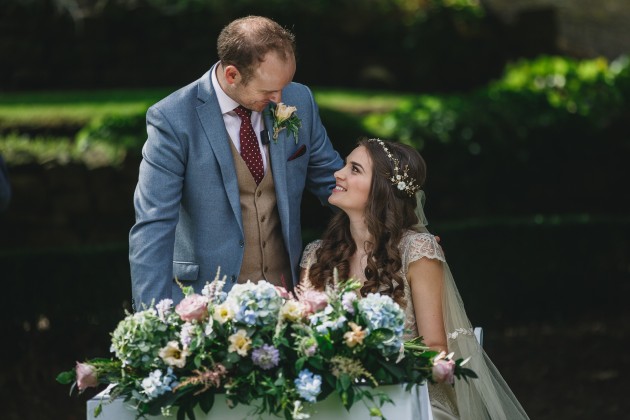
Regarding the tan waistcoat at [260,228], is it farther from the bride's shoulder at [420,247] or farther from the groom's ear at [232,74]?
the bride's shoulder at [420,247]

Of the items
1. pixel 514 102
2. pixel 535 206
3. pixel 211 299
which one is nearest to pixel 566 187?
pixel 535 206

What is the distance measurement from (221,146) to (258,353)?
1.12 meters

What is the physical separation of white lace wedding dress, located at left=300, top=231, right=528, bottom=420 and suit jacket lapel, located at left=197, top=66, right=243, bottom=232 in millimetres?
700

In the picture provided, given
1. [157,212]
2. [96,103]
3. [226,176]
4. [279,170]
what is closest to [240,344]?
[157,212]

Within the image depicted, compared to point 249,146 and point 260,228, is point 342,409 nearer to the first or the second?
point 260,228

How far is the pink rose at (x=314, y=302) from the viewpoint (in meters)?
3.11

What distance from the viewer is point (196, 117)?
3.96 meters

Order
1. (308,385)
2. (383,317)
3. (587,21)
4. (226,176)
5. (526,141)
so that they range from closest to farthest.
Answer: (308,385)
(383,317)
(226,176)
(526,141)
(587,21)

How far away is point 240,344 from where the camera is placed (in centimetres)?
301

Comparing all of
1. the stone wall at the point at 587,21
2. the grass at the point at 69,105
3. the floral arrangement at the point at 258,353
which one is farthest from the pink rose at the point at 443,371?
the stone wall at the point at 587,21

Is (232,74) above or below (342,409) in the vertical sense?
above

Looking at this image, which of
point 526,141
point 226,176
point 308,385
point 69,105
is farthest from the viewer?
point 69,105

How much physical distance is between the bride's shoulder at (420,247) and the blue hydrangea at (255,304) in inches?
45.8

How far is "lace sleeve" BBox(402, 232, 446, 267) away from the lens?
4129 millimetres
